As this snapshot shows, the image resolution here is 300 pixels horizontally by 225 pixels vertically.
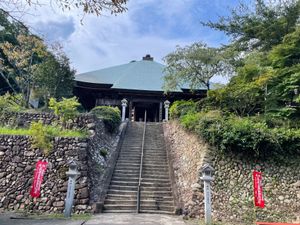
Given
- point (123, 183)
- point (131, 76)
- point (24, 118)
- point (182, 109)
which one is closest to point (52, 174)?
point (123, 183)

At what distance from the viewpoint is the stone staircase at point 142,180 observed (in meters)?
9.90

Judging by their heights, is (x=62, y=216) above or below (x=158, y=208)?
below

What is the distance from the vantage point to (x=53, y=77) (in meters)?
18.0

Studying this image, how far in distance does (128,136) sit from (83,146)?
5008mm

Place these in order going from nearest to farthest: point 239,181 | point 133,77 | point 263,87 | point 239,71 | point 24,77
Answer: point 239,181
point 263,87
point 239,71
point 24,77
point 133,77

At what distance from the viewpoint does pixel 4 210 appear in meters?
9.59

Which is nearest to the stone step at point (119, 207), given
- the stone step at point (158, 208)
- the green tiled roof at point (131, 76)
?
the stone step at point (158, 208)

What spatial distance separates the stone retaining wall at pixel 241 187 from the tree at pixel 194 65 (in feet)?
27.2

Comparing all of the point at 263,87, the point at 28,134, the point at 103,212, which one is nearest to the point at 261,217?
the point at 103,212

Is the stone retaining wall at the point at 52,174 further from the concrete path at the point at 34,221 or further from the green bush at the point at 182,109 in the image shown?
the green bush at the point at 182,109

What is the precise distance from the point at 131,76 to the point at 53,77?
768 centimetres

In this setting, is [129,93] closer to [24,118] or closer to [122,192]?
[24,118]

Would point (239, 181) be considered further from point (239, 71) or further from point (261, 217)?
point (239, 71)

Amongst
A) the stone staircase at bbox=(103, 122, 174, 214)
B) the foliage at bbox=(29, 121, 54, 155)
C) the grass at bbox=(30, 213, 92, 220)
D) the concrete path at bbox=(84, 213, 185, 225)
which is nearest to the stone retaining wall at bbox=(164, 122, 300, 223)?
the stone staircase at bbox=(103, 122, 174, 214)
